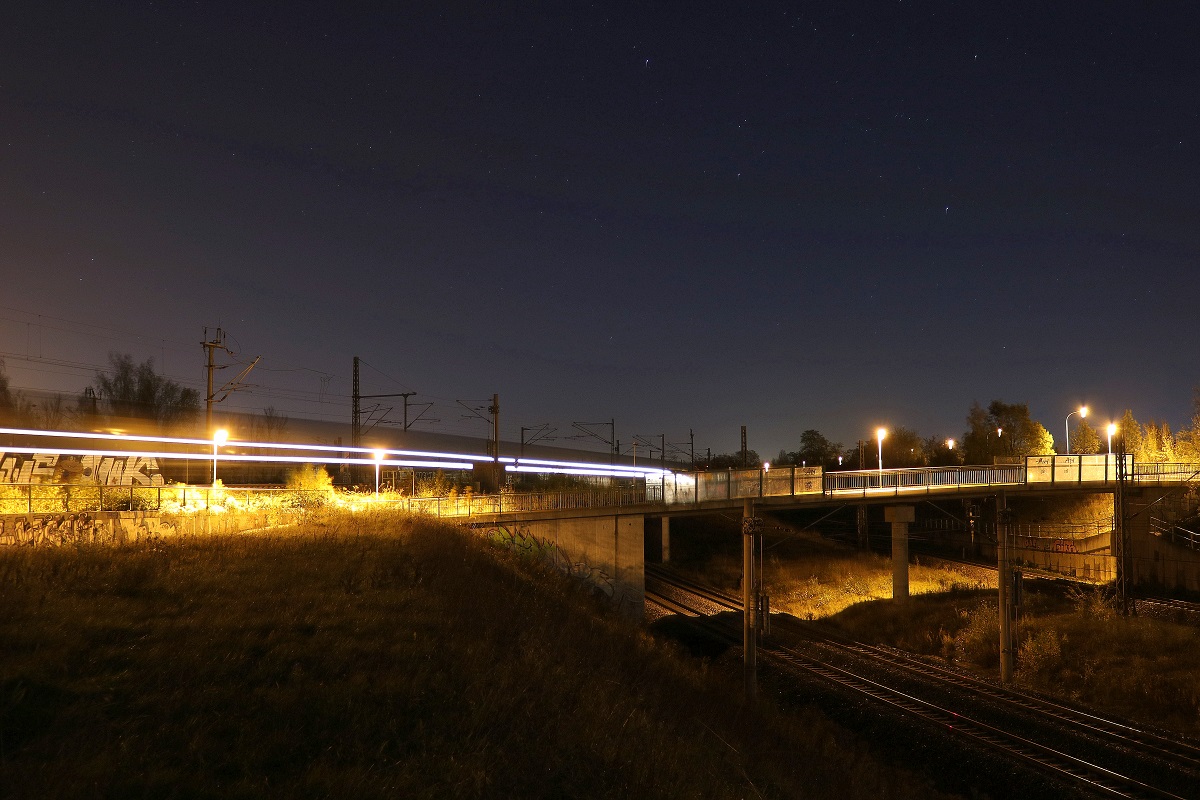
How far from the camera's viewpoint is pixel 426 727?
955 centimetres

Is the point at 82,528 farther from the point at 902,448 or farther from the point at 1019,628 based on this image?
the point at 902,448

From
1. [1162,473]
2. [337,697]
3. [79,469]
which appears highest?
[79,469]

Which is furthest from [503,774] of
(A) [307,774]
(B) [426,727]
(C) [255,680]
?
(C) [255,680]

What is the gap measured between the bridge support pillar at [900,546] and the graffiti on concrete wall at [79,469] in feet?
113

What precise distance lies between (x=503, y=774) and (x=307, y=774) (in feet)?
6.95

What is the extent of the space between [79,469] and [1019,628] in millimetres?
34822

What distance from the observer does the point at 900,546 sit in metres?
40.6

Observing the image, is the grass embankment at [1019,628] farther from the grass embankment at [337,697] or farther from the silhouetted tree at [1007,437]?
the silhouetted tree at [1007,437]

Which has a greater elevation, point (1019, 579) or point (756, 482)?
point (756, 482)

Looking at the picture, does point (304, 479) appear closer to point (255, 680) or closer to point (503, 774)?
point (255, 680)

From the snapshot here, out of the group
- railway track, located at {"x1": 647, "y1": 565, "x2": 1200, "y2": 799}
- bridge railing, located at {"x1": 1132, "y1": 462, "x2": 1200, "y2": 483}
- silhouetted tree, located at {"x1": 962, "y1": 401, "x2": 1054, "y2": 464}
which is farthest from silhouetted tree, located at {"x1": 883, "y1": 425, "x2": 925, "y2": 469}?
railway track, located at {"x1": 647, "y1": 565, "x2": 1200, "y2": 799}

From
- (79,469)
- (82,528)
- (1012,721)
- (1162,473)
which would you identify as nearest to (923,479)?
(1162,473)

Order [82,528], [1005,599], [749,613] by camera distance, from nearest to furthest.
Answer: [749,613], [82,528], [1005,599]

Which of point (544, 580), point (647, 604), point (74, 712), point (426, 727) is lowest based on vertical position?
point (647, 604)
